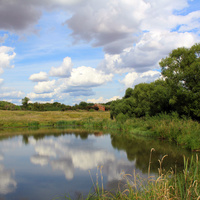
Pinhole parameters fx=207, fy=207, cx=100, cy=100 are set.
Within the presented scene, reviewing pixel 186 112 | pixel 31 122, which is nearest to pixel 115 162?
pixel 186 112

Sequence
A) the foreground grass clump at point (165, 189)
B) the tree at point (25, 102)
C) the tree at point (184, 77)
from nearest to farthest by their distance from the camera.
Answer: the foreground grass clump at point (165, 189) → the tree at point (184, 77) → the tree at point (25, 102)

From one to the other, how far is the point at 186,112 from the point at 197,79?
3639mm

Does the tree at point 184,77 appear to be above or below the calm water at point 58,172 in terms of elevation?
above

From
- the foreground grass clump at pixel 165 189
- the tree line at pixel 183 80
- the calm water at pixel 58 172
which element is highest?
the tree line at pixel 183 80

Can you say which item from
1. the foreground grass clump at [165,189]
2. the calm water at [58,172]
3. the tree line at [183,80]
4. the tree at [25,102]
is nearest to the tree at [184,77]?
the tree line at [183,80]

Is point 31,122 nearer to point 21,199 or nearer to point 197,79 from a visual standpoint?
point 197,79

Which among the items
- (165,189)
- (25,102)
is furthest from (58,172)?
(25,102)

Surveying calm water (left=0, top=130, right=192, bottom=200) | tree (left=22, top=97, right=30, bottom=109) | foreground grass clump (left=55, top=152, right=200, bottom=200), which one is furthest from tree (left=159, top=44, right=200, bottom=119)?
tree (left=22, top=97, right=30, bottom=109)

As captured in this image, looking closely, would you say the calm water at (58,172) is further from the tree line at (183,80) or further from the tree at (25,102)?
the tree at (25,102)

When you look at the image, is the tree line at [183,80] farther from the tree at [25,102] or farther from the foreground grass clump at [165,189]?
the tree at [25,102]

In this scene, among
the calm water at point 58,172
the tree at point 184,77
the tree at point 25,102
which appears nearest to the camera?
the calm water at point 58,172

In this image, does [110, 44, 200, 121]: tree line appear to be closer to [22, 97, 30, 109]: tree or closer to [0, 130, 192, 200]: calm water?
→ [0, 130, 192, 200]: calm water

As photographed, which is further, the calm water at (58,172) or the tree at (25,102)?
the tree at (25,102)

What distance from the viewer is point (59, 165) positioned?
488 inches
